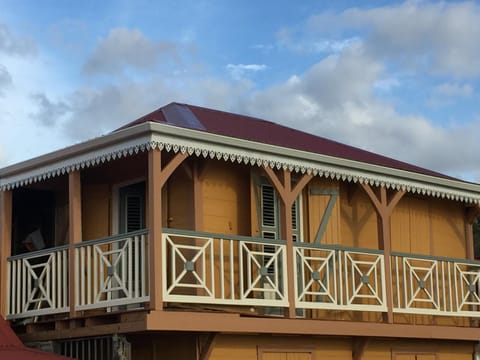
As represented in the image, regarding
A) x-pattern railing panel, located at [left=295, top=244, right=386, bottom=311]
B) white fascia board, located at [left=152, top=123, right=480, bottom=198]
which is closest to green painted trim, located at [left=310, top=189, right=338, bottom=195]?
x-pattern railing panel, located at [left=295, top=244, right=386, bottom=311]

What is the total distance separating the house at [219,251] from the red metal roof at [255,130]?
0.08 meters

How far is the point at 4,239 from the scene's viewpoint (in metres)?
15.9

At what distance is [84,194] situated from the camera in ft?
54.9

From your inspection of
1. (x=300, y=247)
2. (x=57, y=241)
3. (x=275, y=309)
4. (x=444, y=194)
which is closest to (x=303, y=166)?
(x=300, y=247)

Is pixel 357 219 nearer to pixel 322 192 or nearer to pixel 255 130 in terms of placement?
pixel 322 192

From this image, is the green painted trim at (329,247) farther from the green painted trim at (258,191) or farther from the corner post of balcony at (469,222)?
the corner post of balcony at (469,222)

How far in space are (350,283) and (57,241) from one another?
540cm

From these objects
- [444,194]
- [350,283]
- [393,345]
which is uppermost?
[444,194]

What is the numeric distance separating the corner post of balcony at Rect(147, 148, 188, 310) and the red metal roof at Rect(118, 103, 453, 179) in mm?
2495

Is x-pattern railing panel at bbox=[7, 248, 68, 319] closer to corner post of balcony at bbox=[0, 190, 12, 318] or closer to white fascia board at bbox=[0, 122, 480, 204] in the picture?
corner post of balcony at bbox=[0, 190, 12, 318]

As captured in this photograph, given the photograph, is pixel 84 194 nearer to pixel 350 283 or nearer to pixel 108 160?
pixel 108 160

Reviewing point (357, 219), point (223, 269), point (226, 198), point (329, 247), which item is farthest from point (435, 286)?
point (223, 269)

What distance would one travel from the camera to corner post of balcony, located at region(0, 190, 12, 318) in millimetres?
15672

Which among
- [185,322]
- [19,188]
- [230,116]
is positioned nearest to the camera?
[185,322]
